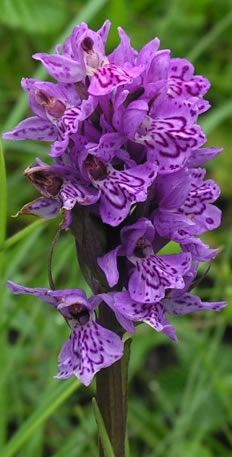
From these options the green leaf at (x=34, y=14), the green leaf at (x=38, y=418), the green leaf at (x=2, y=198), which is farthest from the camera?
the green leaf at (x=34, y=14)

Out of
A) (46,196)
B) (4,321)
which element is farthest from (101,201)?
(4,321)

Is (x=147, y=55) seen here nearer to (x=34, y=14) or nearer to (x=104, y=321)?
(x=104, y=321)

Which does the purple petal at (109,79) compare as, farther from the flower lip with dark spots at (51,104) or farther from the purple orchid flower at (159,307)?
the purple orchid flower at (159,307)

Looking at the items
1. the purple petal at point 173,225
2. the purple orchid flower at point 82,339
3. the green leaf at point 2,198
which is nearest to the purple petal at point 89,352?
the purple orchid flower at point 82,339

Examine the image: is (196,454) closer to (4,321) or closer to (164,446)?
(164,446)

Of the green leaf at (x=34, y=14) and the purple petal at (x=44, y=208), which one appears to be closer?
the purple petal at (x=44, y=208)

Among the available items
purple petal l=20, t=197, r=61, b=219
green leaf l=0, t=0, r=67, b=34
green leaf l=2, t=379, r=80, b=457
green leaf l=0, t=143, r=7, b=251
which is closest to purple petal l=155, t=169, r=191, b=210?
purple petal l=20, t=197, r=61, b=219
